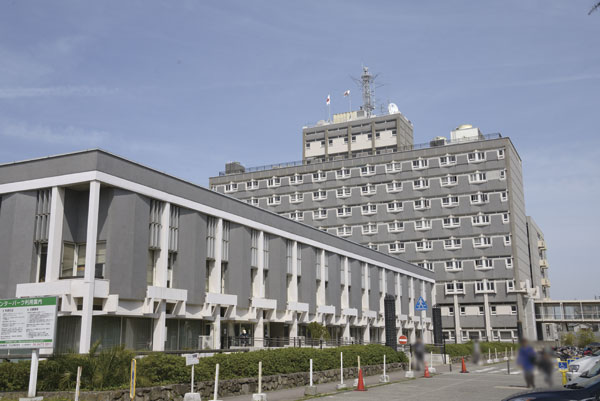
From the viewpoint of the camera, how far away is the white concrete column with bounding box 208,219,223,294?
48656mm

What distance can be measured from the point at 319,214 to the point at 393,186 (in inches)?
634

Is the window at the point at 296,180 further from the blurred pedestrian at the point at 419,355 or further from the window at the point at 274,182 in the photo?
the blurred pedestrian at the point at 419,355

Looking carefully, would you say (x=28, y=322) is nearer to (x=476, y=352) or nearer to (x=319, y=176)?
(x=476, y=352)

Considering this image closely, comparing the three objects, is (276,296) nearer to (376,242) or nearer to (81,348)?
(81,348)

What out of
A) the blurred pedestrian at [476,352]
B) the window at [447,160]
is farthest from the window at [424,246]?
the blurred pedestrian at [476,352]

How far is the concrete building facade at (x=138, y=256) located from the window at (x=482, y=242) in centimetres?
5091

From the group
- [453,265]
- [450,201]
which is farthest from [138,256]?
[450,201]

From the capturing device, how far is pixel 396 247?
106250 millimetres

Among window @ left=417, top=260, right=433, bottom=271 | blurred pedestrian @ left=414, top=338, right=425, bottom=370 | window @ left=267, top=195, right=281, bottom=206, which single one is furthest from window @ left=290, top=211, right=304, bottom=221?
blurred pedestrian @ left=414, top=338, right=425, bottom=370

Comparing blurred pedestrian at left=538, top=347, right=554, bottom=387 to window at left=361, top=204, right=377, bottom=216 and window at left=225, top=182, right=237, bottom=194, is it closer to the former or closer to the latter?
window at left=361, top=204, right=377, bottom=216

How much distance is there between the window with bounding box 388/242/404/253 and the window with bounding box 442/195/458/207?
1093 centimetres

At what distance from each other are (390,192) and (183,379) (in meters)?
85.4

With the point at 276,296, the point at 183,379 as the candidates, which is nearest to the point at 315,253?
the point at 276,296

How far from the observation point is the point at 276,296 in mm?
57219
